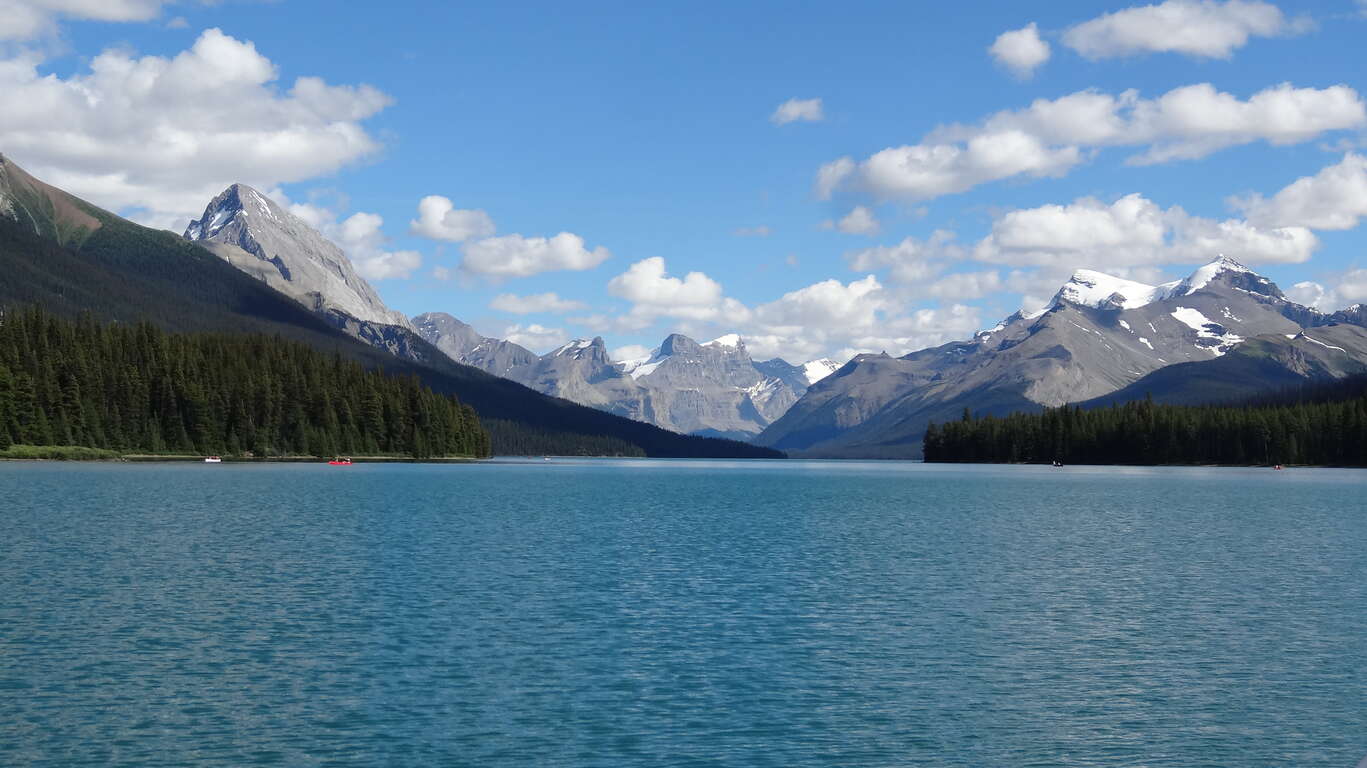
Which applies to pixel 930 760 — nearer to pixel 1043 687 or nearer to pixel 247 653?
pixel 1043 687

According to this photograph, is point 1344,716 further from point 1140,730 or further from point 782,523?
point 782,523

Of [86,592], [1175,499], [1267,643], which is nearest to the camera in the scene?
[1267,643]

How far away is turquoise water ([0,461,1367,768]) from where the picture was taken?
30172 millimetres

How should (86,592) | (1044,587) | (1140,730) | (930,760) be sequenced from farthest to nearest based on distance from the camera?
(1044,587) < (86,592) < (1140,730) < (930,760)

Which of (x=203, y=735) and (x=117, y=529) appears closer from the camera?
(x=203, y=735)

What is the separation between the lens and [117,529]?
81.4 metres

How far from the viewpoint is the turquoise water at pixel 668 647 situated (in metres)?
30.2

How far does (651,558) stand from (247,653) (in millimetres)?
34596

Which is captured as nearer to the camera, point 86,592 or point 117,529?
point 86,592

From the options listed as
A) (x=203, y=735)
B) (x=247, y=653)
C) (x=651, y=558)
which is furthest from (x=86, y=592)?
(x=651, y=558)

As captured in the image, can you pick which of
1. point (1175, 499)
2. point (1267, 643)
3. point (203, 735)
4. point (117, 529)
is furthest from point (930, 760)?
point (1175, 499)

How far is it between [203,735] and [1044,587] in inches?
1669

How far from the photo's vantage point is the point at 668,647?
42750 mm

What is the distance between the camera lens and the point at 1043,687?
36844 millimetres
